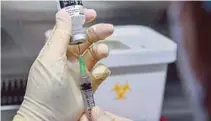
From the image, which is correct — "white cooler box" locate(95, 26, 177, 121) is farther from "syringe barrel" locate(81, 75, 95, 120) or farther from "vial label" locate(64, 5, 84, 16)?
"vial label" locate(64, 5, 84, 16)

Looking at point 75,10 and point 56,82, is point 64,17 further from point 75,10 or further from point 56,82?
point 56,82

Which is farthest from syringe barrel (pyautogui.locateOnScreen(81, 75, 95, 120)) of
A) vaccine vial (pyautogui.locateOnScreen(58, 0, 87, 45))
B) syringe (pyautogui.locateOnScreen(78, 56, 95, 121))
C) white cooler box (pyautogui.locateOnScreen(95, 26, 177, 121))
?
white cooler box (pyautogui.locateOnScreen(95, 26, 177, 121))

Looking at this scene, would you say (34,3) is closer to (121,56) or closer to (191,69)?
(121,56)

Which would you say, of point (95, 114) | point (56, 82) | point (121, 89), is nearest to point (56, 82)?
point (56, 82)

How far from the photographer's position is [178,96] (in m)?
1.62

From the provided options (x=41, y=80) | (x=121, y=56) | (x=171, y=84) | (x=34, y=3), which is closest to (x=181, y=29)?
(x=171, y=84)

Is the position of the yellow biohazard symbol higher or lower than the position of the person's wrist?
lower

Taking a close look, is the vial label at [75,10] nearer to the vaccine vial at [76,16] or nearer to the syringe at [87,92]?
the vaccine vial at [76,16]

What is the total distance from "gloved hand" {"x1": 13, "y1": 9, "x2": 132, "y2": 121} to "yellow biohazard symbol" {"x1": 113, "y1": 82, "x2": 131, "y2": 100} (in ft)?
1.30

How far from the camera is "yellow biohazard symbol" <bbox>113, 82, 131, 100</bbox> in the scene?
136 centimetres

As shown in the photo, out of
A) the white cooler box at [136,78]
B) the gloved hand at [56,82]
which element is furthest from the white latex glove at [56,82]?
the white cooler box at [136,78]

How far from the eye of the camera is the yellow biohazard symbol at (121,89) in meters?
1.36

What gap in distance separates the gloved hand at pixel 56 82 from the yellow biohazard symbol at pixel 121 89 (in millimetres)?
396

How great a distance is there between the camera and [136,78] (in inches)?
54.6
